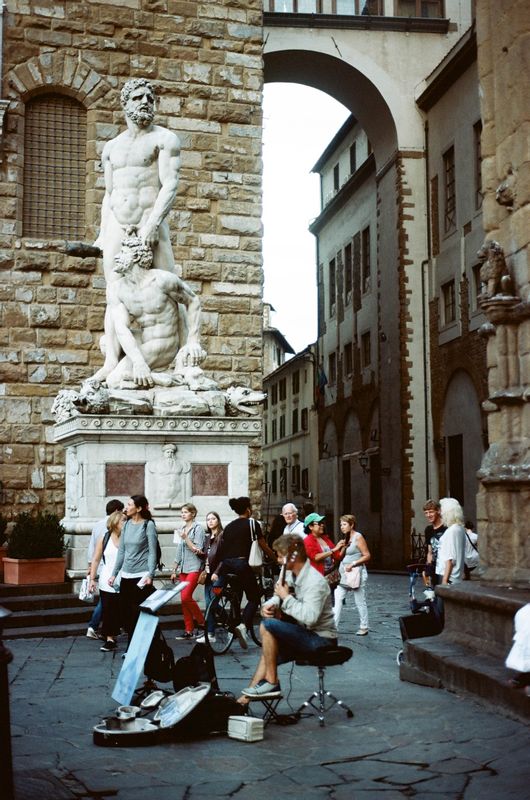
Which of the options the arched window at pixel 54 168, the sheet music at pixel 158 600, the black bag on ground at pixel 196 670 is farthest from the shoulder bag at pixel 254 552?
the arched window at pixel 54 168

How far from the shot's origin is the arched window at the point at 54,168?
647 inches

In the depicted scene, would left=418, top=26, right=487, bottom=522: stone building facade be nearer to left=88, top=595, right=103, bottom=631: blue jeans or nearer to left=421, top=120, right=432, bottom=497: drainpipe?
left=421, top=120, right=432, bottom=497: drainpipe

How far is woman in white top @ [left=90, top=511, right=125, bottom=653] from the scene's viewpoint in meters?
9.92

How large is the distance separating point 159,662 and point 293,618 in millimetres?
1027

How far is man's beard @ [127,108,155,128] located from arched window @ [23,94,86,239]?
426cm

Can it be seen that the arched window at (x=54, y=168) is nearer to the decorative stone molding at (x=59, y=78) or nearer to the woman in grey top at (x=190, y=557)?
the decorative stone molding at (x=59, y=78)

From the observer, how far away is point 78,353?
16.2 metres

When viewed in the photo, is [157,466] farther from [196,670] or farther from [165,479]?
[196,670]

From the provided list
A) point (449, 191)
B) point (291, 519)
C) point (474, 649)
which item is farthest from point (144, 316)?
point (449, 191)

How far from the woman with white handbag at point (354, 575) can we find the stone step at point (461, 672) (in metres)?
3.38

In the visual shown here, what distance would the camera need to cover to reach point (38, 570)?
1205cm

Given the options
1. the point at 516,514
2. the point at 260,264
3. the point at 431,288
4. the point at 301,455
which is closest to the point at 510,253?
the point at 516,514

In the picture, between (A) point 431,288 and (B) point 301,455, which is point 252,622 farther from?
(B) point 301,455

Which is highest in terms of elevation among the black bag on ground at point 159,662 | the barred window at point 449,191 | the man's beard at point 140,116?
the barred window at point 449,191
